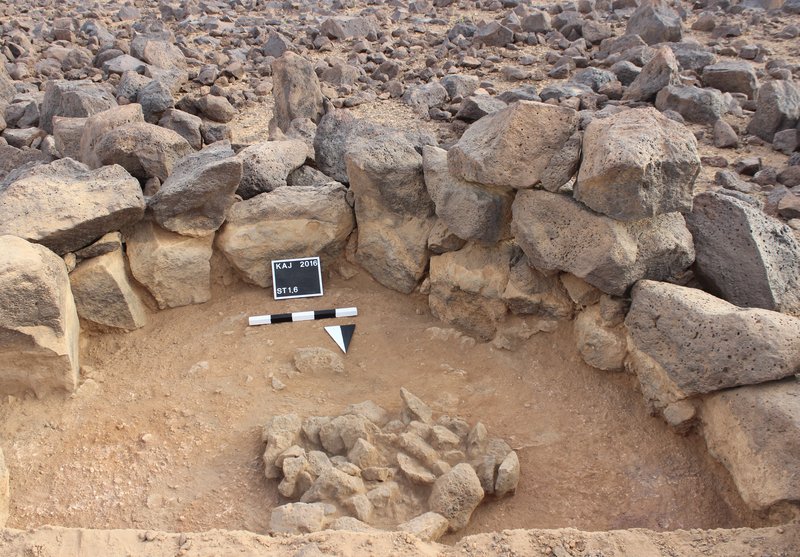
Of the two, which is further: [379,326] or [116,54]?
[116,54]

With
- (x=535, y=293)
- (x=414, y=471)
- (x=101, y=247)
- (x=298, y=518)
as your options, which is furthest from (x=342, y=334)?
(x=298, y=518)

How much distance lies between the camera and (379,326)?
491 centimetres

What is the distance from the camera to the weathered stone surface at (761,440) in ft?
10.6

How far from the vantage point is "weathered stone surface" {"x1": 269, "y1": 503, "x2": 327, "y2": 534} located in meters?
3.37

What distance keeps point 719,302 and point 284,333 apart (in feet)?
8.00

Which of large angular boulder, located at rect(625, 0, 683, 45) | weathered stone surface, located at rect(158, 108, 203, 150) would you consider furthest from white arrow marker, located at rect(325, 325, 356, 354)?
large angular boulder, located at rect(625, 0, 683, 45)

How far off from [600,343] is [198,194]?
2.44 m

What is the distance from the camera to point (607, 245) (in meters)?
3.98

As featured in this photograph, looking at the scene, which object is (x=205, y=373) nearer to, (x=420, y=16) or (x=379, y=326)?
(x=379, y=326)

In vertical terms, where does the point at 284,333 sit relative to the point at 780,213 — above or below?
below

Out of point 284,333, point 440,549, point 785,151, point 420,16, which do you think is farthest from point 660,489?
point 420,16

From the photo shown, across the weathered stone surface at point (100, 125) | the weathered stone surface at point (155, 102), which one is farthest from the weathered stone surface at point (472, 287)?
the weathered stone surface at point (155, 102)

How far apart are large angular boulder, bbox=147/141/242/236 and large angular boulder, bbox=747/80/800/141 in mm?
4766

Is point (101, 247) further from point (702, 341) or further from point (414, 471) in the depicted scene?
point (702, 341)
